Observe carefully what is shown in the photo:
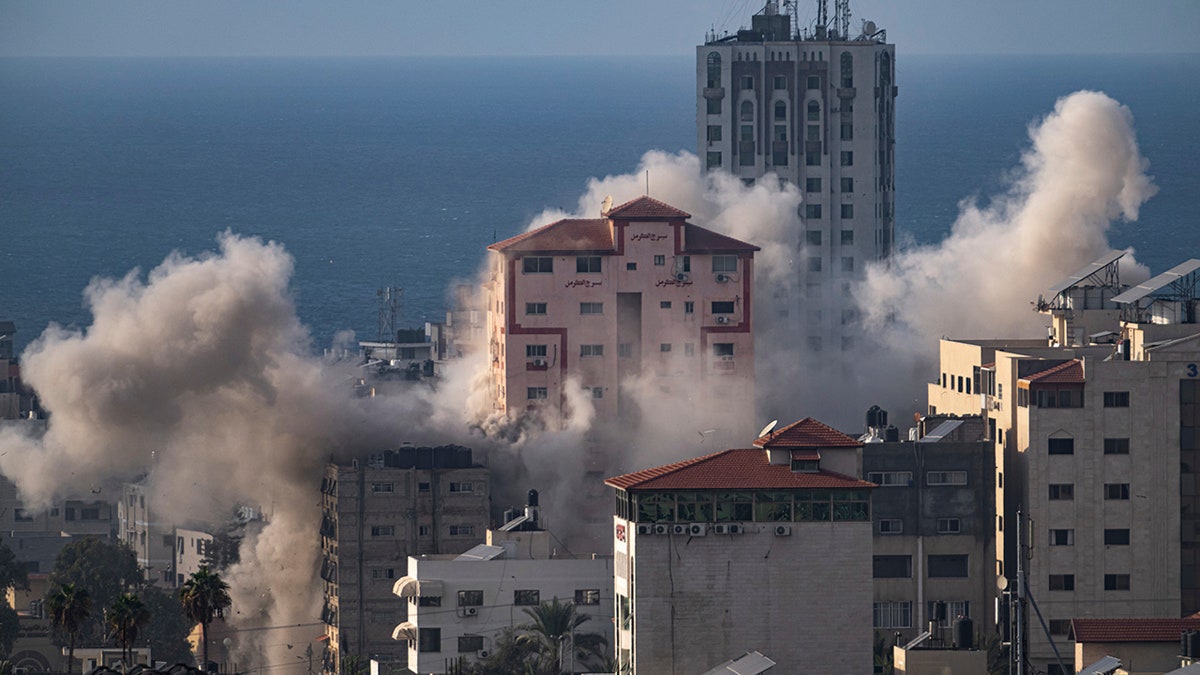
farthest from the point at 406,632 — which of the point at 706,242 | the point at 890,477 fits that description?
the point at 706,242

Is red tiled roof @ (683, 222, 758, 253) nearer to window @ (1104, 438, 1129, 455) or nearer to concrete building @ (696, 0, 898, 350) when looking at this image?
concrete building @ (696, 0, 898, 350)

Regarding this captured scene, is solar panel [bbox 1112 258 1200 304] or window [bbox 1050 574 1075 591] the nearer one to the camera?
window [bbox 1050 574 1075 591]

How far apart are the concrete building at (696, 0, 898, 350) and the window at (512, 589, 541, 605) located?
50736 millimetres

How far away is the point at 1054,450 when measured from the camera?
349 ft

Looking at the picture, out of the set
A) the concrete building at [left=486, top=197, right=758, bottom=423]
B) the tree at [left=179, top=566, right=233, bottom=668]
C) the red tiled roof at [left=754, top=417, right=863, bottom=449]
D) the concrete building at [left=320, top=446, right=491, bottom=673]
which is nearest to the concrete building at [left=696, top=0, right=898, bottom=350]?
the concrete building at [left=486, top=197, right=758, bottom=423]

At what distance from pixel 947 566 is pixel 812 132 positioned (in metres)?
53.9

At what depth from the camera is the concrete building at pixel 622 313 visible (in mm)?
134250

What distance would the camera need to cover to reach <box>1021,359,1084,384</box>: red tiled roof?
4198 inches

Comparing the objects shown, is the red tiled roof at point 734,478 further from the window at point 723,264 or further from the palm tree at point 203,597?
the window at point 723,264

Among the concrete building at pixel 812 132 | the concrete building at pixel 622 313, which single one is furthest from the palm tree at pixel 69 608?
the concrete building at pixel 812 132

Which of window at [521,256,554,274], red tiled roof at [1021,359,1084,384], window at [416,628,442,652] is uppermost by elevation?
window at [521,256,554,274]

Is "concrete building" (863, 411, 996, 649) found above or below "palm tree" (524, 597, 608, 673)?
above

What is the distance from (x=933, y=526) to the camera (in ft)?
360

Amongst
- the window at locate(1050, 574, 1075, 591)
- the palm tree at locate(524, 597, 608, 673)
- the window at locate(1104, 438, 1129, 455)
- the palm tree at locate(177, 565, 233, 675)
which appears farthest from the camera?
the palm tree at locate(524, 597, 608, 673)
